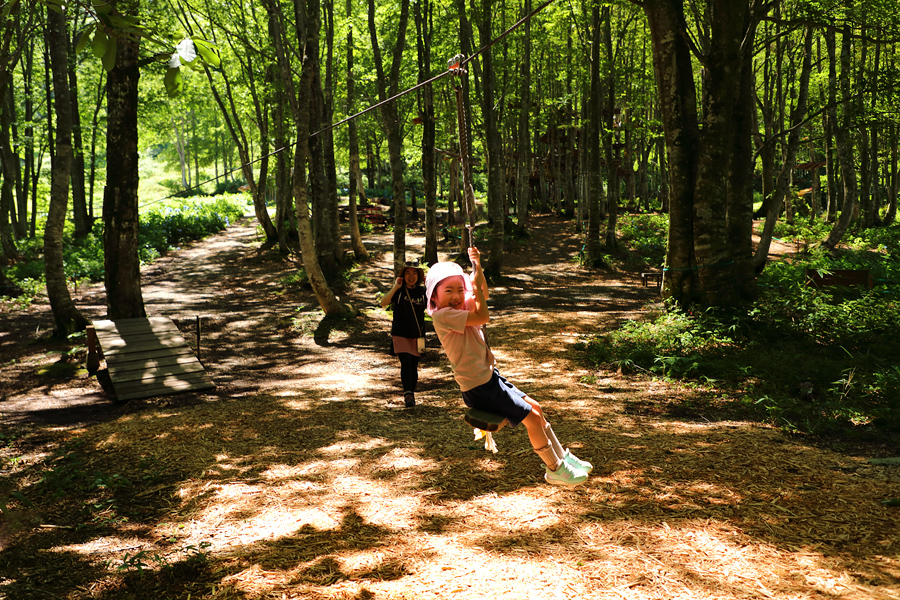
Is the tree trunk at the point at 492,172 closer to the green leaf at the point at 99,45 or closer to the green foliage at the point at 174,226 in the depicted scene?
the green foliage at the point at 174,226

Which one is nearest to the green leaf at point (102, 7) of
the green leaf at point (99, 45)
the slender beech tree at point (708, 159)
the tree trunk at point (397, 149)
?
the green leaf at point (99, 45)

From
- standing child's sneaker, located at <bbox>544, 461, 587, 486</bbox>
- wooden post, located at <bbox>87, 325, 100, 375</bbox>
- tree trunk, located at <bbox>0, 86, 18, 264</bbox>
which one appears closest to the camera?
standing child's sneaker, located at <bbox>544, 461, 587, 486</bbox>

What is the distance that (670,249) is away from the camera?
10.6m

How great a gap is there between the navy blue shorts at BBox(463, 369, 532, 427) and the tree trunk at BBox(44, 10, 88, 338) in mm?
10761

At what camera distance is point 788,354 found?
8.17m

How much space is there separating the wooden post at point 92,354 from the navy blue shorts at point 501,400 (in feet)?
26.7

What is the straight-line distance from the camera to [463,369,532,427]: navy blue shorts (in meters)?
4.10

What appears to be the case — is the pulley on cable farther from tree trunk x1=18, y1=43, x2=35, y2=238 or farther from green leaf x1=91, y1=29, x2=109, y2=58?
tree trunk x1=18, y1=43, x2=35, y2=238

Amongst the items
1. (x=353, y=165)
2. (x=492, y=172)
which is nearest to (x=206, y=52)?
(x=492, y=172)

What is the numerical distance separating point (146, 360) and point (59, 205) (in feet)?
16.2

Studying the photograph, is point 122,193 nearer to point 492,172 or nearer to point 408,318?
point 408,318

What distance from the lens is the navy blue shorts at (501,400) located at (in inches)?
161

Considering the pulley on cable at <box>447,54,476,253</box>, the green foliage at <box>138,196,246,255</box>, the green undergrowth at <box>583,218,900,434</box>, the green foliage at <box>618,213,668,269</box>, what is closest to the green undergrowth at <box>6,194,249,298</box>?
the green foliage at <box>138,196,246,255</box>

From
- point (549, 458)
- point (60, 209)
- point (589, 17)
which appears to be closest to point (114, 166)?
point (60, 209)
